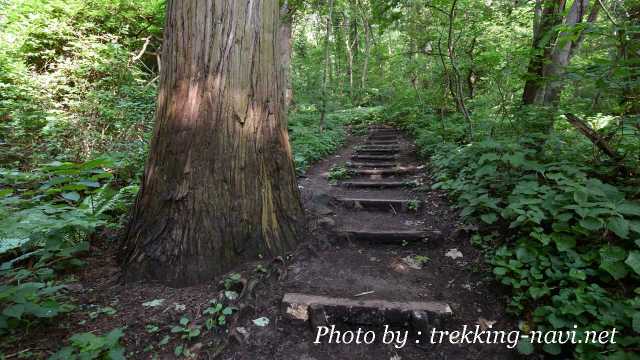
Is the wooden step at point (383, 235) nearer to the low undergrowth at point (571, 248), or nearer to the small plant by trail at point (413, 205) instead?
the low undergrowth at point (571, 248)

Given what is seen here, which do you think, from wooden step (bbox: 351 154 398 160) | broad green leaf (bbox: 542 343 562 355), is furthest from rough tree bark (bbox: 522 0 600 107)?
broad green leaf (bbox: 542 343 562 355)

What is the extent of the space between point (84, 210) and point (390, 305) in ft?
9.57

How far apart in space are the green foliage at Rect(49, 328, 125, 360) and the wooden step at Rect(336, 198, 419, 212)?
295 cm

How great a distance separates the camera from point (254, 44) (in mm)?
2504

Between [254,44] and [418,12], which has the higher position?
[418,12]

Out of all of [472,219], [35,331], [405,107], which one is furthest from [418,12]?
[35,331]

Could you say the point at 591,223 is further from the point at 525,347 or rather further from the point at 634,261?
the point at 525,347

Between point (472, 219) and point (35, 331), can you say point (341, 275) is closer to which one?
point (472, 219)

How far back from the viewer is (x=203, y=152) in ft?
7.69

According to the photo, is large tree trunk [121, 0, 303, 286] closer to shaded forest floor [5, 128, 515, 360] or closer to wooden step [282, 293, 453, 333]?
shaded forest floor [5, 128, 515, 360]

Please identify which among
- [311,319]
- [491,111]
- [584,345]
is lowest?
[311,319]

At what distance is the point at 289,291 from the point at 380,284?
0.81 m

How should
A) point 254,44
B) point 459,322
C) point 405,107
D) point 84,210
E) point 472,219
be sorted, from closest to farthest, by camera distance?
point 459,322
point 254,44
point 84,210
point 472,219
point 405,107

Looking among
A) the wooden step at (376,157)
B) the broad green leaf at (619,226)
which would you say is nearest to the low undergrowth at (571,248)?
the broad green leaf at (619,226)
